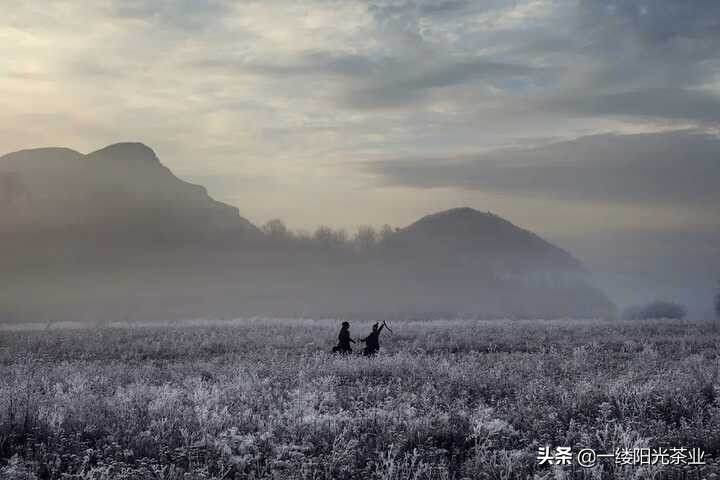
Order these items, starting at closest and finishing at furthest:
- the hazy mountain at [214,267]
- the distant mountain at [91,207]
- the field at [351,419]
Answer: the field at [351,419], the hazy mountain at [214,267], the distant mountain at [91,207]

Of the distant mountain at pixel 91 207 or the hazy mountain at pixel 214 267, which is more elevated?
the distant mountain at pixel 91 207

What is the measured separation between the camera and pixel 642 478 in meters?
7.20

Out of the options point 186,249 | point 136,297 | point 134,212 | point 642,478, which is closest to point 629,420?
point 642,478

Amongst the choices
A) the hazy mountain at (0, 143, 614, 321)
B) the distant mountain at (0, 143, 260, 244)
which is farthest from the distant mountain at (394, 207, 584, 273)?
the distant mountain at (0, 143, 260, 244)

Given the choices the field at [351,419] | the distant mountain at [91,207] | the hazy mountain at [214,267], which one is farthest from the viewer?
the distant mountain at [91,207]

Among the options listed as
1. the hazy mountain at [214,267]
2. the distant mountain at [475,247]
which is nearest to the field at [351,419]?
the hazy mountain at [214,267]

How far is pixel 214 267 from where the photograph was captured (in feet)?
425

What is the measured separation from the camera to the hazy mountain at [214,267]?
9975cm

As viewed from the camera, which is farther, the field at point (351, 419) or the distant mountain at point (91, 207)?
the distant mountain at point (91, 207)

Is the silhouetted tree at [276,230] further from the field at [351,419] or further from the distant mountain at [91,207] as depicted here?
the field at [351,419]

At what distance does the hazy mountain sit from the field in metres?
69.5

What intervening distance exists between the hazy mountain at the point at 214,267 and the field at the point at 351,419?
228 ft

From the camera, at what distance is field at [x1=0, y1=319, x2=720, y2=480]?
7.63 metres

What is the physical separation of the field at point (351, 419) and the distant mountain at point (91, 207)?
128637 mm
